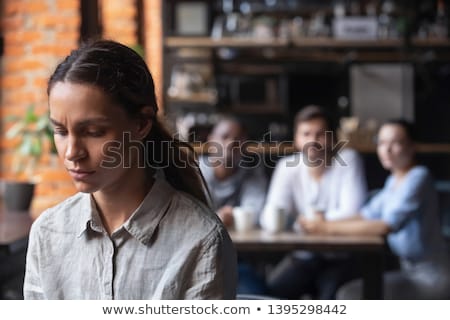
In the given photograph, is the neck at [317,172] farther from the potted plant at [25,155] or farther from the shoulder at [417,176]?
the potted plant at [25,155]

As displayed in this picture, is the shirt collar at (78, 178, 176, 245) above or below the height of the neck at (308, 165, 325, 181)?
above

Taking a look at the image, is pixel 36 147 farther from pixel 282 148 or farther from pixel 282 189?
pixel 282 189

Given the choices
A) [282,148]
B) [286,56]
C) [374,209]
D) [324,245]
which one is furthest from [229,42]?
[282,148]

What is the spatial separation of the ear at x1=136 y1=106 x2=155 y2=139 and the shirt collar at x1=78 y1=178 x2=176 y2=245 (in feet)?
0.21

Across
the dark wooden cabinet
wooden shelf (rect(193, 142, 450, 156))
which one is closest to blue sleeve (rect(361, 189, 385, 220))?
wooden shelf (rect(193, 142, 450, 156))

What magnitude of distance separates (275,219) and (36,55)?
940 millimetres

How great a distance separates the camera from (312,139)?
153 cm

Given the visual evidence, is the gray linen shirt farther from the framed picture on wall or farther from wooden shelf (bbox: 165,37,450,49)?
wooden shelf (bbox: 165,37,450,49)

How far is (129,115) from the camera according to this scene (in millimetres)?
693

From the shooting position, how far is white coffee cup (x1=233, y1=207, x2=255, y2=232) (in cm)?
164

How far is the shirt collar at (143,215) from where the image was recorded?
71 centimetres

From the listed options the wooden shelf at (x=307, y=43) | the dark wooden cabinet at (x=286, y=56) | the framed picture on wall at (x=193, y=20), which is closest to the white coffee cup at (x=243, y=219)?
the dark wooden cabinet at (x=286, y=56)

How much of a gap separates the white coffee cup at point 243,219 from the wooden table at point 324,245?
17mm
